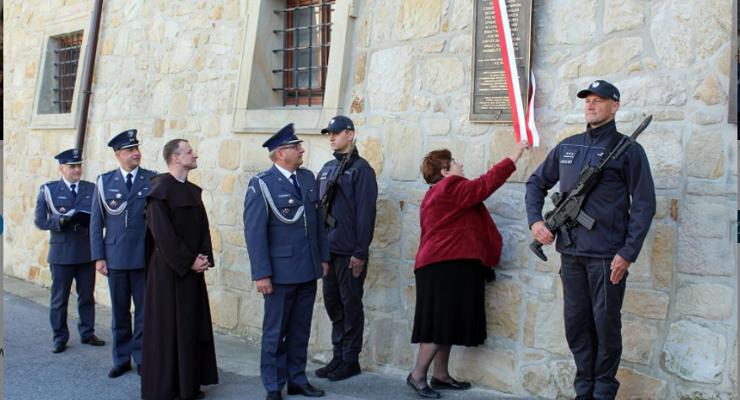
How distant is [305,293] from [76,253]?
9.53ft

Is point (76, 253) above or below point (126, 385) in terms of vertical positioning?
above

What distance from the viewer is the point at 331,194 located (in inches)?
246

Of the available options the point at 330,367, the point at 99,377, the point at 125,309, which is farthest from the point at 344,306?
the point at 99,377

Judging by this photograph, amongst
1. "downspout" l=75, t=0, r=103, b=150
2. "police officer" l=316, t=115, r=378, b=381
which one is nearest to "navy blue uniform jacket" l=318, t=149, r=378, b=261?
"police officer" l=316, t=115, r=378, b=381

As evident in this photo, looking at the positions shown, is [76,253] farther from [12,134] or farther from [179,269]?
[12,134]

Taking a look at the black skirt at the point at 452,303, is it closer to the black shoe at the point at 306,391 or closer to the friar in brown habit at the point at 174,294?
the black shoe at the point at 306,391

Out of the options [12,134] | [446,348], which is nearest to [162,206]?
[446,348]

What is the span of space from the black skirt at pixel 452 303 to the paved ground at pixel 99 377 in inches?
17.5

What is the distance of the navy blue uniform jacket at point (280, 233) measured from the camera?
554 cm

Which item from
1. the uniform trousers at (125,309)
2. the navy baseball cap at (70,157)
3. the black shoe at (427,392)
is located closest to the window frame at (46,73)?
the navy baseball cap at (70,157)

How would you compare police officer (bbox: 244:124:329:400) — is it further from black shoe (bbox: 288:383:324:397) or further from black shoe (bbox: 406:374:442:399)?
black shoe (bbox: 406:374:442:399)

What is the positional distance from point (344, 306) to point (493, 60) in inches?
83.2

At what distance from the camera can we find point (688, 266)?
4.88 meters

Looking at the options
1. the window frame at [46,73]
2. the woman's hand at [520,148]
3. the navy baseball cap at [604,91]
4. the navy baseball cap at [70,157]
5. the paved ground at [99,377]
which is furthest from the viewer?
the window frame at [46,73]
